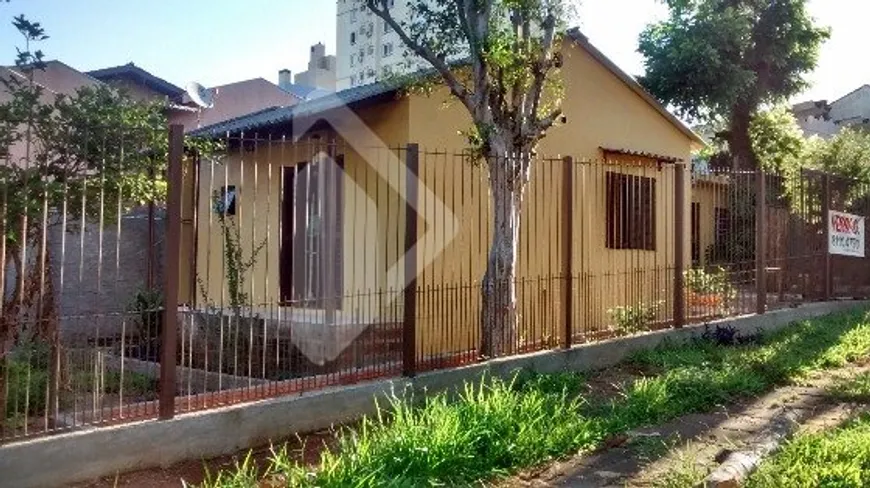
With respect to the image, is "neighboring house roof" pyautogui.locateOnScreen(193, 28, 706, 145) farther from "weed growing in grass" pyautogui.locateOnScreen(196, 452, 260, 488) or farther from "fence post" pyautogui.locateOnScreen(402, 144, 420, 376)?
"weed growing in grass" pyautogui.locateOnScreen(196, 452, 260, 488)

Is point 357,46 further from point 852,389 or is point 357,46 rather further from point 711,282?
point 852,389

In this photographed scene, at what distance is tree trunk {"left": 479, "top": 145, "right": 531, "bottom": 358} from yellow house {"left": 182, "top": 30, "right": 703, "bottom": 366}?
0.18 metres

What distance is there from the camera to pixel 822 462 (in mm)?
4328

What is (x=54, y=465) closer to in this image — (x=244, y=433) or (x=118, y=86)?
(x=244, y=433)

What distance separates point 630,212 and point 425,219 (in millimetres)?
3944

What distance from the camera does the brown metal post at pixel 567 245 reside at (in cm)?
732

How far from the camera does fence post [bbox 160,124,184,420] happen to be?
4785 millimetres

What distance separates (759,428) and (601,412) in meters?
1.10

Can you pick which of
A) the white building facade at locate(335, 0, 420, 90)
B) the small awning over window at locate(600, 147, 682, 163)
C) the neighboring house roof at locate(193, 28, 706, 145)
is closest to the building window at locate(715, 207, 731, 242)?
the small awning over window at locate(600, 147, 682, 163)

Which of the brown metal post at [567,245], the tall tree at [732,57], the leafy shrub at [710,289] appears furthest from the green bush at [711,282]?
the tall tree at [732,57]

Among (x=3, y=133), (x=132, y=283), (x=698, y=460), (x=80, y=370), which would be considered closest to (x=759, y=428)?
(x=698, y=460)

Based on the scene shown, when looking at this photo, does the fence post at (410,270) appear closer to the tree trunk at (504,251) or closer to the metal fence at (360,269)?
the metal fence at (360,269)

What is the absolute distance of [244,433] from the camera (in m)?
5.04

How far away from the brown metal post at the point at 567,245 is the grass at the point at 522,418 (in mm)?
585
